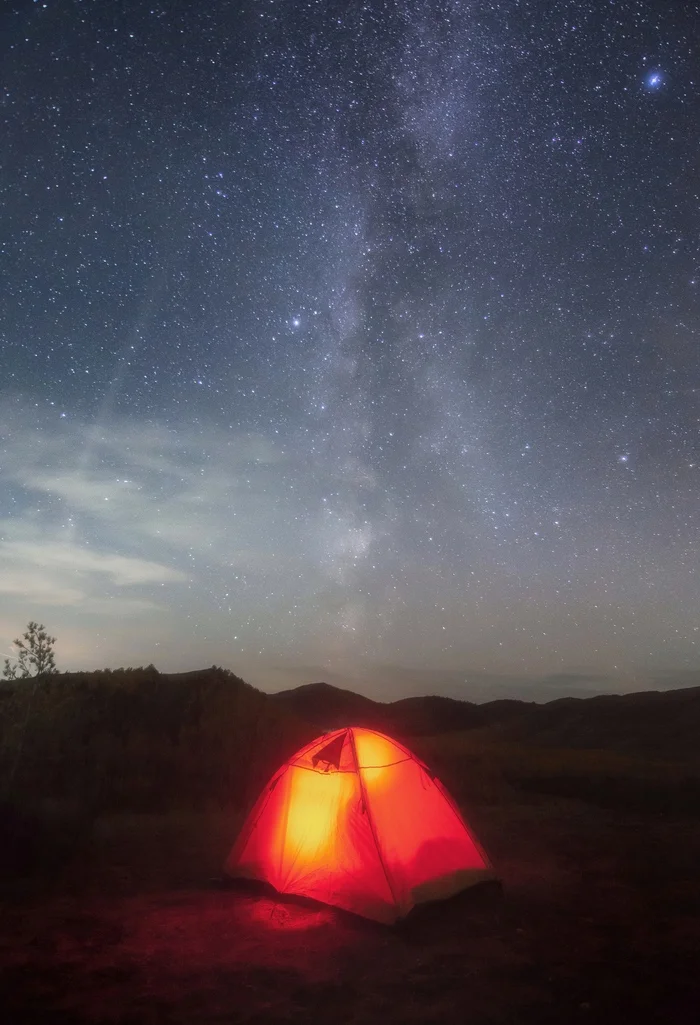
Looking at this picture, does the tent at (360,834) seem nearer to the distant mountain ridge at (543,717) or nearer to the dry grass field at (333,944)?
the dry grass field at (333,944)

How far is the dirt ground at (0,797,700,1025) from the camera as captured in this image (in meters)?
5.79

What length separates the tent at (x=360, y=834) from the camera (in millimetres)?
8211

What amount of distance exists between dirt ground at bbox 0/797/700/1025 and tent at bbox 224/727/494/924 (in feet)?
0.91

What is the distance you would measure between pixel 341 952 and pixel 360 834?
1466 mm

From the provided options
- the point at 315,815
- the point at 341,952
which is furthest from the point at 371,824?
the point at 341,952

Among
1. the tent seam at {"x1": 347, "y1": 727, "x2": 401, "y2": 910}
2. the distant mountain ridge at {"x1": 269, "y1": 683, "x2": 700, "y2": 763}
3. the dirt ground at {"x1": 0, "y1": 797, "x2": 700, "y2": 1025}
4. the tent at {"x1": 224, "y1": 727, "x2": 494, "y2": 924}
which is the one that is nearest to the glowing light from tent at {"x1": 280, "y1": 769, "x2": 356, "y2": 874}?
the tent at {"x1": 224, "y1": 727, "x2": 494, "y2": 924}

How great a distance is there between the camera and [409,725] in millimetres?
63062

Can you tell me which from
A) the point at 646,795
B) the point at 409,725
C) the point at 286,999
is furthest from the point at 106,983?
the point at 409,725

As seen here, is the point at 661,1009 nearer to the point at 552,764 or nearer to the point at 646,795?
the point at 646,795

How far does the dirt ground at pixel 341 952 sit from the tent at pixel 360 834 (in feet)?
0.91

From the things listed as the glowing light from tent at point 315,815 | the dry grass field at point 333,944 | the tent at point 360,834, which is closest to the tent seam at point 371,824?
the tent at point 360,834

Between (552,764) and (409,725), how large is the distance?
38735 millimetres

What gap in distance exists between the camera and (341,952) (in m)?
7.15

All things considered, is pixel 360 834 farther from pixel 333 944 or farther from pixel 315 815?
pixel 333 944
